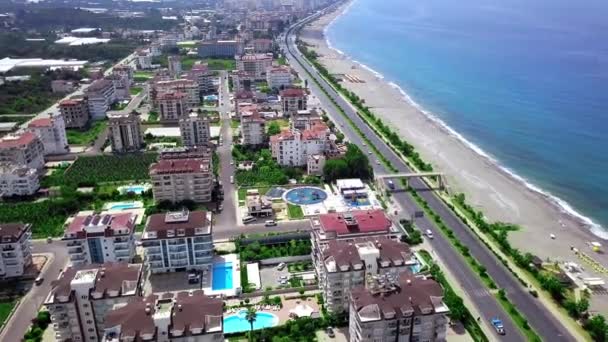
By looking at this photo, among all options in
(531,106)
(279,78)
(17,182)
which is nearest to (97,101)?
(17,182)

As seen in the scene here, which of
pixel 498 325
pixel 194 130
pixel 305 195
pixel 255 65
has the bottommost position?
pixel 498 325

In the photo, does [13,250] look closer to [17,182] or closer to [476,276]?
[17,182]

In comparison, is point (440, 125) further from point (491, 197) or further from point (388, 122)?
point (491, 197)

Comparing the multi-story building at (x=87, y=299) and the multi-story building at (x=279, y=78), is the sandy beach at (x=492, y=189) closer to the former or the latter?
the multi-story building at (x=279, y=78)

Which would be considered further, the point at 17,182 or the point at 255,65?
the point at 255,65

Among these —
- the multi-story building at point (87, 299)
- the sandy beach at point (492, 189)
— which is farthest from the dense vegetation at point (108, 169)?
the sandy beach at point (492, 189)

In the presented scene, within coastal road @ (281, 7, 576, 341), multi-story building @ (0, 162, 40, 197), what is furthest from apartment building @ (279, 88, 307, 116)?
multi-story building @ (0, 162, 40, 197)

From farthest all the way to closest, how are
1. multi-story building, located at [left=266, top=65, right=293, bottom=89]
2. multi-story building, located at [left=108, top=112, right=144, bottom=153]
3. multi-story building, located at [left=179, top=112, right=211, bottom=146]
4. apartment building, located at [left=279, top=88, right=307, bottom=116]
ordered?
1. multi-story building, located at [left=266, top=65, right=293, bottom=89]
2. apartment building, located at [left=279, top=88, right=307, bottom=116]
3. multi-story building, located at [left=179, top=112, right=211, bottom=146]
4. multi-story building, located at [left=108, top=112, right=144, bottom=153]

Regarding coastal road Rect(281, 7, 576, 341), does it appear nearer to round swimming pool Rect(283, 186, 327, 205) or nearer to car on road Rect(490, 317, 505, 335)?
car on road Rect(490, 317, 505, 335)
